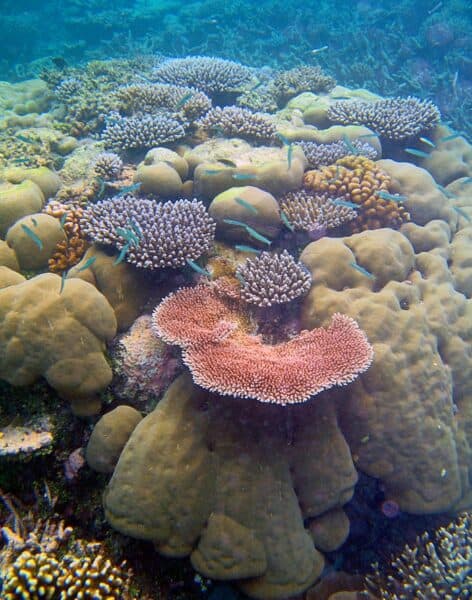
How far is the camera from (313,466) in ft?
13.0

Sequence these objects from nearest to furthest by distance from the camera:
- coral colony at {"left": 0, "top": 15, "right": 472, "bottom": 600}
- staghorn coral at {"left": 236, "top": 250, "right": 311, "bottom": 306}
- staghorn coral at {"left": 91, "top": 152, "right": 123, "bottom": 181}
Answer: coral colony at {"left": 0, "top": 15, "right": 472, "bottom": 600}, staghorn coral at {"left": 236, "top": 250, "right": 311, "bottom": 306}, staghorn coral at {"left": 91, "top": 152, "right": 123, "bottom": 181}

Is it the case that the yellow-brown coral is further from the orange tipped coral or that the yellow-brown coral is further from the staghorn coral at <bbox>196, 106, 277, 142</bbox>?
the orange tipped coral

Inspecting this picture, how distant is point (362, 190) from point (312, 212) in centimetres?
99

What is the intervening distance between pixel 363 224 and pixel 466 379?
258 cm

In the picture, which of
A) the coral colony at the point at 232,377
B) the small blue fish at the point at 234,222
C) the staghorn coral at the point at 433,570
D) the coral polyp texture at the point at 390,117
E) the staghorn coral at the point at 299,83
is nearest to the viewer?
the coral colony at the point at 232,377

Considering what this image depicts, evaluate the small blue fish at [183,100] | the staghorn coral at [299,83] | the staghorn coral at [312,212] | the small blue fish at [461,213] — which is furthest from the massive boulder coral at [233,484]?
the staghorn coral at [299,83]

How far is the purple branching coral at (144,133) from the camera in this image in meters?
6.36

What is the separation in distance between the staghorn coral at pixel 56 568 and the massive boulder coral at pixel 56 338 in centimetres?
119

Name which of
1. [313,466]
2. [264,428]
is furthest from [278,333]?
[313,466]

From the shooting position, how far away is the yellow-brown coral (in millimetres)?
4754

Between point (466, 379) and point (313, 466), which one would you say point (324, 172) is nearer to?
point (466, 379)

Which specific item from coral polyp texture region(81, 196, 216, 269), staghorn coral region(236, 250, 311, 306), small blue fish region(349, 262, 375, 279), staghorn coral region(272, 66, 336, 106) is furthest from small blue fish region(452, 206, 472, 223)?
staghorn coral region(272, 66, 336, 106)

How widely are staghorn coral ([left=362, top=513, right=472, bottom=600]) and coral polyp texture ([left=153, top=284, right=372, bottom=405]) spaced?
257cm

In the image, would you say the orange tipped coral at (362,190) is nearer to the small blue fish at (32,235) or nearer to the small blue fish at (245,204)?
the small blue fish at (245,204)
